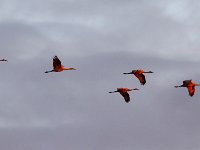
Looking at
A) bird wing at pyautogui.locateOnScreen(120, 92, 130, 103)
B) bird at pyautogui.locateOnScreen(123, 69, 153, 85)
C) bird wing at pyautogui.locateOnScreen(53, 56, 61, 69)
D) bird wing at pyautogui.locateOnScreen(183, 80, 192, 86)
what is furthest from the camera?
bird wing at pyautogui.locateOnScreen(120, 92, 130, 103)

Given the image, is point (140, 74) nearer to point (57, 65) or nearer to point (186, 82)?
point (186, 82)

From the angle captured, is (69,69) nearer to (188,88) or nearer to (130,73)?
(130,73)

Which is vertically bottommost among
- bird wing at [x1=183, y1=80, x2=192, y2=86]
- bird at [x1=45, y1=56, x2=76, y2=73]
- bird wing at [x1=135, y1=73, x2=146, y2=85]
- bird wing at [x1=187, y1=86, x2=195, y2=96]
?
bird wing at [x1=187, y1=86, x2=195, y2=96]

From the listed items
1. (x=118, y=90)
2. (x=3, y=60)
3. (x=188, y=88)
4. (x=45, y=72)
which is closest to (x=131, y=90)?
(x=118, y=90)

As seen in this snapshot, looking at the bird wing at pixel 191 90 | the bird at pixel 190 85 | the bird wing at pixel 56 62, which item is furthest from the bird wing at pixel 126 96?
the bird wing at pixel 56 62

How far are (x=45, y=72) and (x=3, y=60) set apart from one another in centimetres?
790

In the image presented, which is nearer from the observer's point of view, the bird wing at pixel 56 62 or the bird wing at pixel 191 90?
the bird wing at pixel 56 62

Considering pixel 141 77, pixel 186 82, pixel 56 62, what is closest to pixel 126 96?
pixel 141 77

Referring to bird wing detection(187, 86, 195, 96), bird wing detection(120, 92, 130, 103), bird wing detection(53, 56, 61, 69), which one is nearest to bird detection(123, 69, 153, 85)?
bird wing detection(120, 92, 130, 103)

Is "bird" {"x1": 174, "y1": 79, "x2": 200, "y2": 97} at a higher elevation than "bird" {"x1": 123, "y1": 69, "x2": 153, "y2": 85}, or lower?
lower

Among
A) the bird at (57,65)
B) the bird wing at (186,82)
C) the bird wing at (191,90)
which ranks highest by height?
the bird at (57,65)

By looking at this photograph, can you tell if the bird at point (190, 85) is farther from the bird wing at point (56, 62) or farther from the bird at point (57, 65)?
the bird wing at point (56, 62)

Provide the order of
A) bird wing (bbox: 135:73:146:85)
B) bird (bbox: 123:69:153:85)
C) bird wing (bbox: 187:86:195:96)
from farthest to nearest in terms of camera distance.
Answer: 1. bird (bbox: 123:69:153:85)
2. bird wing (bbox: 135:73:146:85)
3. bird wing (bbox: 187:86:195:96)

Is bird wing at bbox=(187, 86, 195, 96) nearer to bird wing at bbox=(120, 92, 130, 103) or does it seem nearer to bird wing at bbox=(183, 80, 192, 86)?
bird wing at bbox=(183, 80, 192, 86)
